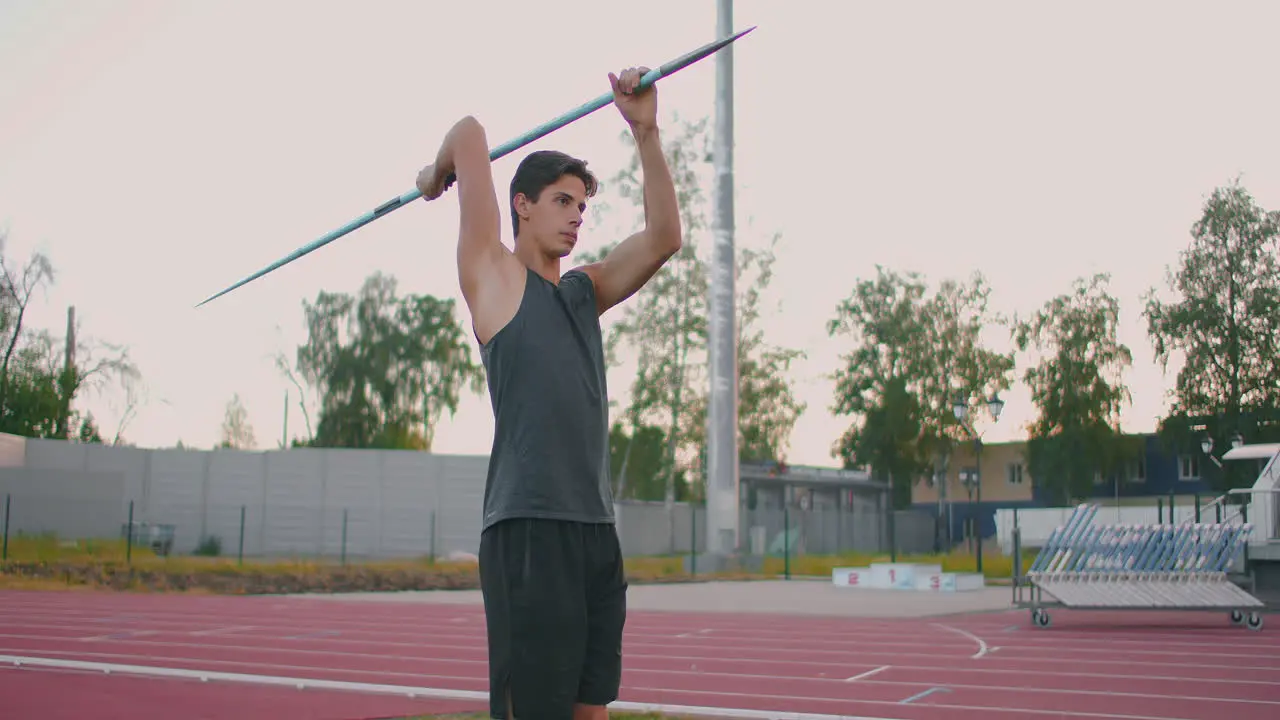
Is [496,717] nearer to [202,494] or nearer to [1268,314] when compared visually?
[202,494]

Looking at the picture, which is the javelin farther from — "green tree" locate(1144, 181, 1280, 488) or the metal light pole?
"green tree" locate(1144, 181, 1280, 488)

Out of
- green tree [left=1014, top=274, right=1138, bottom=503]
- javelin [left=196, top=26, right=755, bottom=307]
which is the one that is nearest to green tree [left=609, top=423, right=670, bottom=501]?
green tree [left=1014, top=274, right=1138, bottom=503]

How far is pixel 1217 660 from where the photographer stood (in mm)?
9055

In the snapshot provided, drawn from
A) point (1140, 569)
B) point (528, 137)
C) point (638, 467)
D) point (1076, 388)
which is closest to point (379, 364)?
point (638, 467)

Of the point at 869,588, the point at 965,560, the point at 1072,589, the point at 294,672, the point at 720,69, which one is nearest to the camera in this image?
the point at 294,672

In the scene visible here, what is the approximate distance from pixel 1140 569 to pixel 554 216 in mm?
11232

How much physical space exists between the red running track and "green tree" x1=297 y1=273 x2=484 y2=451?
37545mm

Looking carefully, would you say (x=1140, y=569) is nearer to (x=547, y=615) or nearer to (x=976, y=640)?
(x=976, y=640)

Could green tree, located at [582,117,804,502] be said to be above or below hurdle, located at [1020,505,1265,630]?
above

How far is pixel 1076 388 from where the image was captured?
45.9m

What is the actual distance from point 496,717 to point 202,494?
109 ft

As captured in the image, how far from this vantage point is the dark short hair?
9.09ft

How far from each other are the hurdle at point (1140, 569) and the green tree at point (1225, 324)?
30.3 metres

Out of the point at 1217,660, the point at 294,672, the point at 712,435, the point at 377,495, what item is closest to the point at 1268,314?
the point at 712,435
